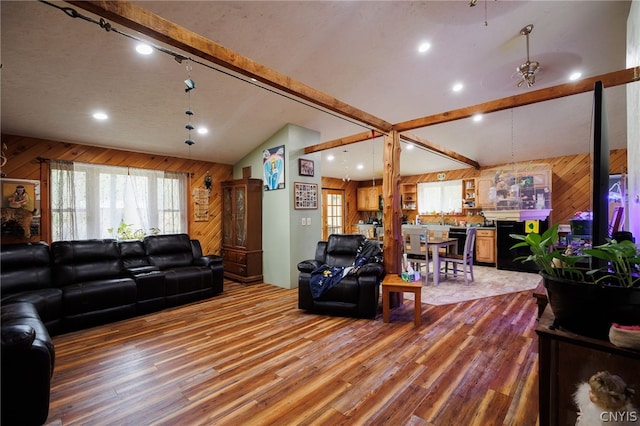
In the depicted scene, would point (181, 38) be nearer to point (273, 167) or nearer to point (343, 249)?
point (343, 249)

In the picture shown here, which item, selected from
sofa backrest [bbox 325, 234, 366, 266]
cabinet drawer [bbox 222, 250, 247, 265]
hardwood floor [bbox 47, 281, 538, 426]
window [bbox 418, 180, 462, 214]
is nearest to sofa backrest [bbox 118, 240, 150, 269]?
Answer: hardwood floor [bbox 47, 281, 538, 426]

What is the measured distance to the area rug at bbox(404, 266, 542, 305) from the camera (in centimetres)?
425

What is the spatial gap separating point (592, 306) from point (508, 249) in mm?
5844

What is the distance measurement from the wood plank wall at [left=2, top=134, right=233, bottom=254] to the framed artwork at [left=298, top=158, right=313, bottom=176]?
6.69ft

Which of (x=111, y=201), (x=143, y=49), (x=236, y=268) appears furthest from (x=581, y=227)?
(x=111, y=201)

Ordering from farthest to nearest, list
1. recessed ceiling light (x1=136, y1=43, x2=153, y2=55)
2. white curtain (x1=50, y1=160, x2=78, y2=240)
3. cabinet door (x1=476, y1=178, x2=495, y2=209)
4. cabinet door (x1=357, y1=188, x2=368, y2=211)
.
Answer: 1. cabinet door (x1=357, y1=188, x2=368, y2=211)
2. cabinet door (x1=476, y1=178, x2=495, y2=209)
3. white curtain (x1=50, y1=160, x2=78, y2=240)
4. recessed ceiling light (x1=136, y1=43, x2=153, y2=55)

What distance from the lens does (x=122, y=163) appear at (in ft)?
16.0

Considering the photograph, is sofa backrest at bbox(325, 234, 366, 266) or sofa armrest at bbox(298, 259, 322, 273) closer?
sofa armrest at bbox(298, 259, 322, 273)

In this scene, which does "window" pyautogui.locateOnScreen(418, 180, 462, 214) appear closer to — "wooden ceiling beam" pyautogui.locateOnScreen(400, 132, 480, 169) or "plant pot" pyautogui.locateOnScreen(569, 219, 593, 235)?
"wooden ceiling beam" pyautogui.locateOnScreen(400, 132, 480, 169)

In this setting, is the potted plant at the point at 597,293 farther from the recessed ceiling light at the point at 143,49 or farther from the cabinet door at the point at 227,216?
the cabinet door at the point at 227,216

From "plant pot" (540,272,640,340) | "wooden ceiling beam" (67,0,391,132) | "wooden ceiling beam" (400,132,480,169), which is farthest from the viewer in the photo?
"wooden ceiling beam" (400,132,480,169)

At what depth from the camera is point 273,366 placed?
241 centimetres

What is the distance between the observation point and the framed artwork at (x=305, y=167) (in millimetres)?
4977

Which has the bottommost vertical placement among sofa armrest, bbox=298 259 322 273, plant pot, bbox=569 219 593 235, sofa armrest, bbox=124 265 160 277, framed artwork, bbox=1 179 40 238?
sofa armrest, bbox=124 265 160 277
